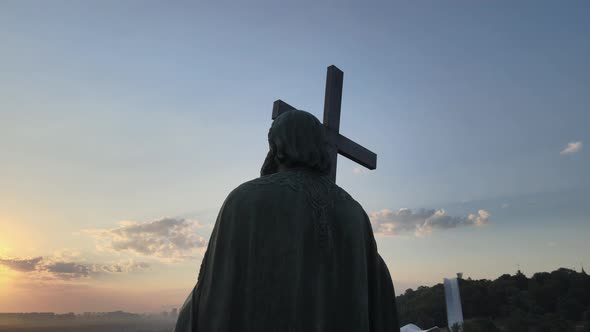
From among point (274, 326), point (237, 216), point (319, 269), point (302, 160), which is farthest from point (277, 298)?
point (302, 160)

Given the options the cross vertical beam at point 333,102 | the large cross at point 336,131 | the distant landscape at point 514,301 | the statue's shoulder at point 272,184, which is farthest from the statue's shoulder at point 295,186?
the distant landscape at point 514,301

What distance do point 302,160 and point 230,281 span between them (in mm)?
847

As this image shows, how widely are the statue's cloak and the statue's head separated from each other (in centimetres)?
14

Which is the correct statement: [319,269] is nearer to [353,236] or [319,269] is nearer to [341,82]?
[353,236]

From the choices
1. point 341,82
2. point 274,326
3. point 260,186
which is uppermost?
point 341,82

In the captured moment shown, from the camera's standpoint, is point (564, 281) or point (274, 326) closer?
point (274, 326)

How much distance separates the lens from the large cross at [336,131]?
257 inches

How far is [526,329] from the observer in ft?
174

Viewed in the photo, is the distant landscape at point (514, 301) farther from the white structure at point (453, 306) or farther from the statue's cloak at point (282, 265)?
the statue's cloak at point (282, 265)

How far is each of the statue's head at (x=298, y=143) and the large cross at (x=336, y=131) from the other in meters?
3.48

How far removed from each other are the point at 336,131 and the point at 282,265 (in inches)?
180

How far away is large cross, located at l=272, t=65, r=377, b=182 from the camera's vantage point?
257 inches

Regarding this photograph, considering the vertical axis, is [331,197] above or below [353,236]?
above

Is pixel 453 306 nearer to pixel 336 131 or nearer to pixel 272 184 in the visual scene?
pixel 336 131
